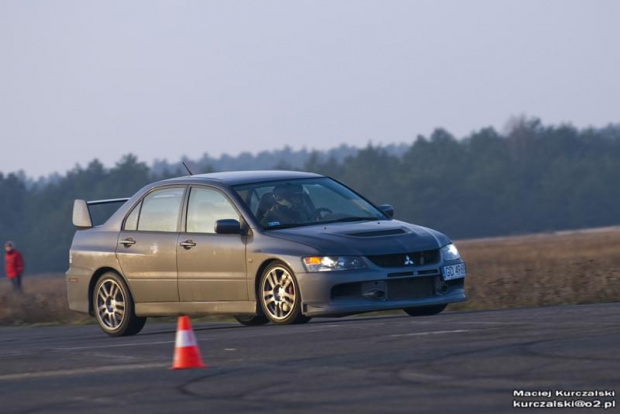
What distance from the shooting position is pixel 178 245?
1420 centimetres

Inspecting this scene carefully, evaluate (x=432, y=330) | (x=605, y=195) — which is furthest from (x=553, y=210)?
(x=432, y=330)

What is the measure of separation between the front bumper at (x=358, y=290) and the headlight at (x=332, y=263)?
0.05 metres

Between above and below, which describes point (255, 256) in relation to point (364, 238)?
below

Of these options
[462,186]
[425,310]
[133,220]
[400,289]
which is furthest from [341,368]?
[462,186]

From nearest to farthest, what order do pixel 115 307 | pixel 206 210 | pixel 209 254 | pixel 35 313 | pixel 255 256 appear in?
pixel 255 256, pixel 209 254, pixel 206 210, pixel 115 307, pixel 35 313

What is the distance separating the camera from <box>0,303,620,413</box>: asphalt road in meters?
8.01

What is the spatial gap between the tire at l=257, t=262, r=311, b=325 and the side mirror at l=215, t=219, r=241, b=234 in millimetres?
502

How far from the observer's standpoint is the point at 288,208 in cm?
1402

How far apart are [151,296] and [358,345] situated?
4196 mm

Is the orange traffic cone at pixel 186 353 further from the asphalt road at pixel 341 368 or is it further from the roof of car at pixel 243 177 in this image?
the roof of car at pixel 243 177

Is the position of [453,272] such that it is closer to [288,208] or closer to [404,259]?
[404,259]

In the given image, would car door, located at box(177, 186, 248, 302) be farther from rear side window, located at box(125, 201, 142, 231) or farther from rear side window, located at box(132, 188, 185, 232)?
rear side window, located at box(125, 201, 142, 231)

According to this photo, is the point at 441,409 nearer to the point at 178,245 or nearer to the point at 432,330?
the point at 432,330

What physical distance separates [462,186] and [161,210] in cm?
12742
